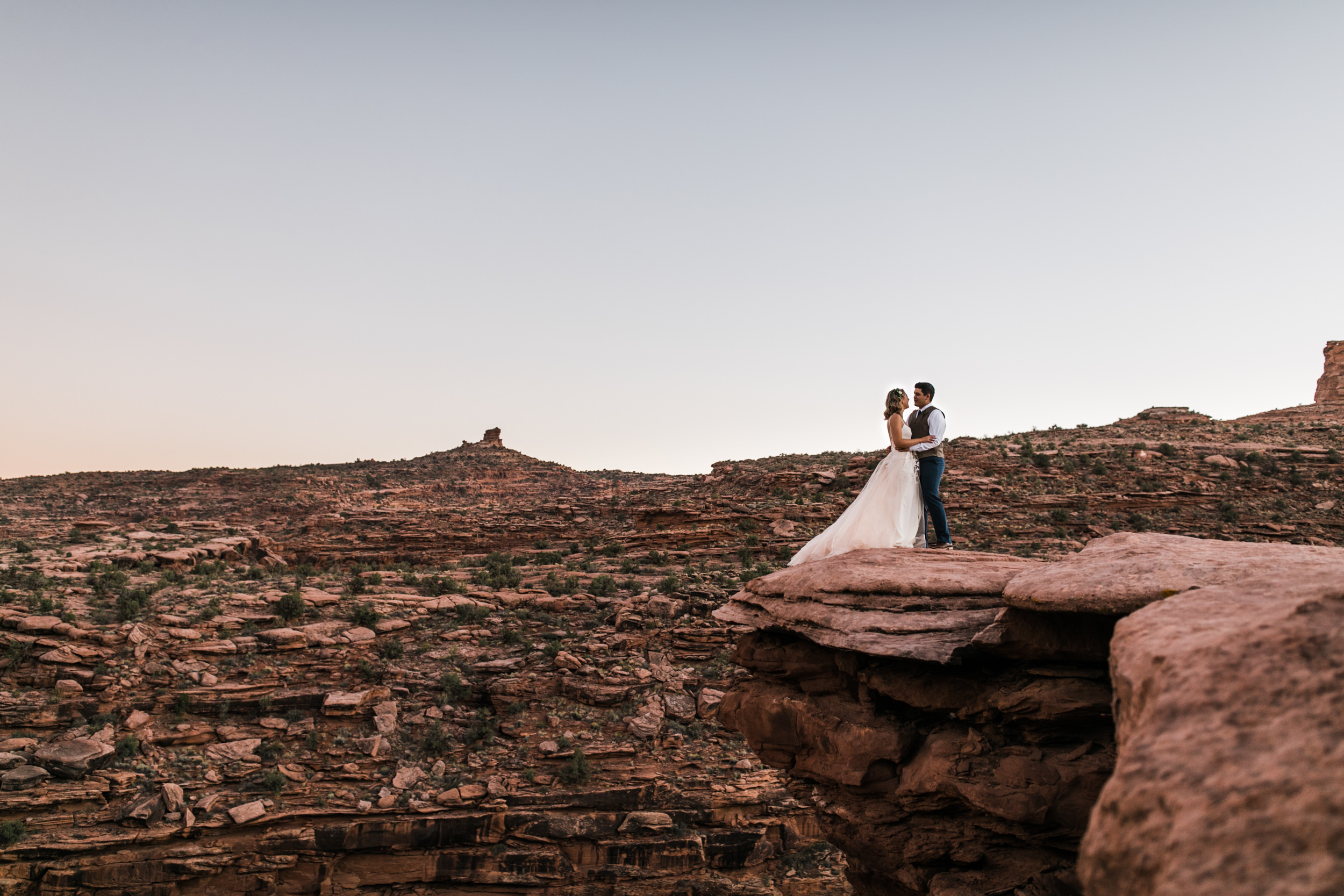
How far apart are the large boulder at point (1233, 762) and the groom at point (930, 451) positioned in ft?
18.3

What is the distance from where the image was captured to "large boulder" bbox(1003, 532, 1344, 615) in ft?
15.8

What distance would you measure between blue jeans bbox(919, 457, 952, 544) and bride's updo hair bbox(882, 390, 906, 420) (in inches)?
31.8

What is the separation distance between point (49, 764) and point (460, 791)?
840 centimetres

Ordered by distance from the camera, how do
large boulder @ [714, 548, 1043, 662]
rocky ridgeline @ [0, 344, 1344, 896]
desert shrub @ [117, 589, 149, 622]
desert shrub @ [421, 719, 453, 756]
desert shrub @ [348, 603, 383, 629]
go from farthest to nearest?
1. desert shrub @ [348, 603, 383, 629]
2. desert shrub @ [117, 589, 149, 622]
3. desert shrub @ [421, 719, 453, 756]
4. rocky ridgeline @ [0, 344, 1344, 896]
5. large boulder @ [714, 548, 1043, 662]

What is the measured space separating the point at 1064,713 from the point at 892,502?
3.59m

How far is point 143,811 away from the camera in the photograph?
44.8 ft

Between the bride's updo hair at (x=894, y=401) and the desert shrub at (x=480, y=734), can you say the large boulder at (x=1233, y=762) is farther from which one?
the desert shrub at (x=480, y=734)

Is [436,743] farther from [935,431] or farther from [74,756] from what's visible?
[935,431]

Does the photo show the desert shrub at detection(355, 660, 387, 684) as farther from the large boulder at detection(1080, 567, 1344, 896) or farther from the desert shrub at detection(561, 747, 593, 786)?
the large boulder at detection(1080, 567, 1344, 896)

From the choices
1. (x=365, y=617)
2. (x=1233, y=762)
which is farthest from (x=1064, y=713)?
(x=365, y=617)

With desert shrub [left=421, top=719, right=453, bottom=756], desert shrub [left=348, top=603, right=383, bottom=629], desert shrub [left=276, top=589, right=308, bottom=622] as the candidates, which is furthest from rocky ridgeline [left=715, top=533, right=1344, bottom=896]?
desert shrub [left=276, top=589, right=308, bottom=622]

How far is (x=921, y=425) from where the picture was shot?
918 cm

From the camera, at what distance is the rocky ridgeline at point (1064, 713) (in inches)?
98.3

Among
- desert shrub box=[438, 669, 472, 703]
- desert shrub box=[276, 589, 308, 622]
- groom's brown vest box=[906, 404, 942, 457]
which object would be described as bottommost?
desert shrub box=[438, 669, 472, 703]
